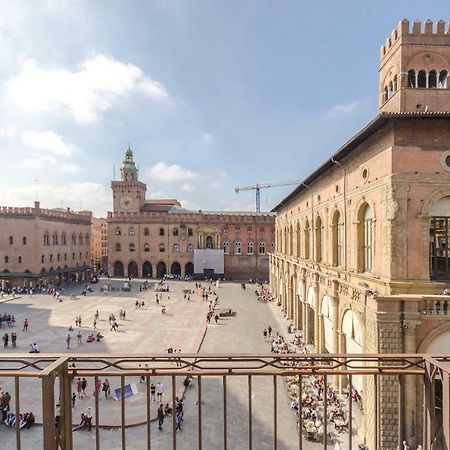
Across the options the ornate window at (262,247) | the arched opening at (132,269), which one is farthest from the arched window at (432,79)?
the arched opening at (132,269)

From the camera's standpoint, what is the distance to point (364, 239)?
16812mm

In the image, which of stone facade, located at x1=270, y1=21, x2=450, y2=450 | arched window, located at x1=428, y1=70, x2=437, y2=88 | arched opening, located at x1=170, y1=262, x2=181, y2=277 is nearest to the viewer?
stone facade, located at x1=270, y1=21, x2=450, y2=450

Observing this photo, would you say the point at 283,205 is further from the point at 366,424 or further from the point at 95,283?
the point at 95,283

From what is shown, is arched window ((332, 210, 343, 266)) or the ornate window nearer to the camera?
arched window ((332, 210, 343, 266))

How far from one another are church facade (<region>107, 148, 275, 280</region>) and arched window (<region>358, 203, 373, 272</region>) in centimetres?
4994

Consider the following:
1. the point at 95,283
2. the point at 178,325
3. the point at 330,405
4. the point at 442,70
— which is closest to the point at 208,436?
the point at 330,405

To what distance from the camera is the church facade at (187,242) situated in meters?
67.2

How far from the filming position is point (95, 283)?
62469 mm

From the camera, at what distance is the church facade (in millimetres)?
67250

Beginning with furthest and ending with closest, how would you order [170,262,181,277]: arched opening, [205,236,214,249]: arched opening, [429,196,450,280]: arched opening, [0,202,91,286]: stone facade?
[170,262,181,277]: arched opening, [205,236,214,249]: arched opening, [0,202,91,286]: stone facade, [429,196,450,280]: arched opening

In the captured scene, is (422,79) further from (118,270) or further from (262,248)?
(118,270)

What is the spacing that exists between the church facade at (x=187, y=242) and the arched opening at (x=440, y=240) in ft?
172

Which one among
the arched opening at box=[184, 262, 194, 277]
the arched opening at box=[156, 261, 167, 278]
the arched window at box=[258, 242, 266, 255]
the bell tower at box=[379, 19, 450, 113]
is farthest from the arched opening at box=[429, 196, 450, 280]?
the arched opening at box=[156, 261, 167, 278]

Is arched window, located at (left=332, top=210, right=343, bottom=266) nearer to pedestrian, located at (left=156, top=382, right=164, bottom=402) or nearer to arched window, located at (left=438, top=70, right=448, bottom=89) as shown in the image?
pedestrian, located at (left=156, top=382, right=164, bottom=402)
